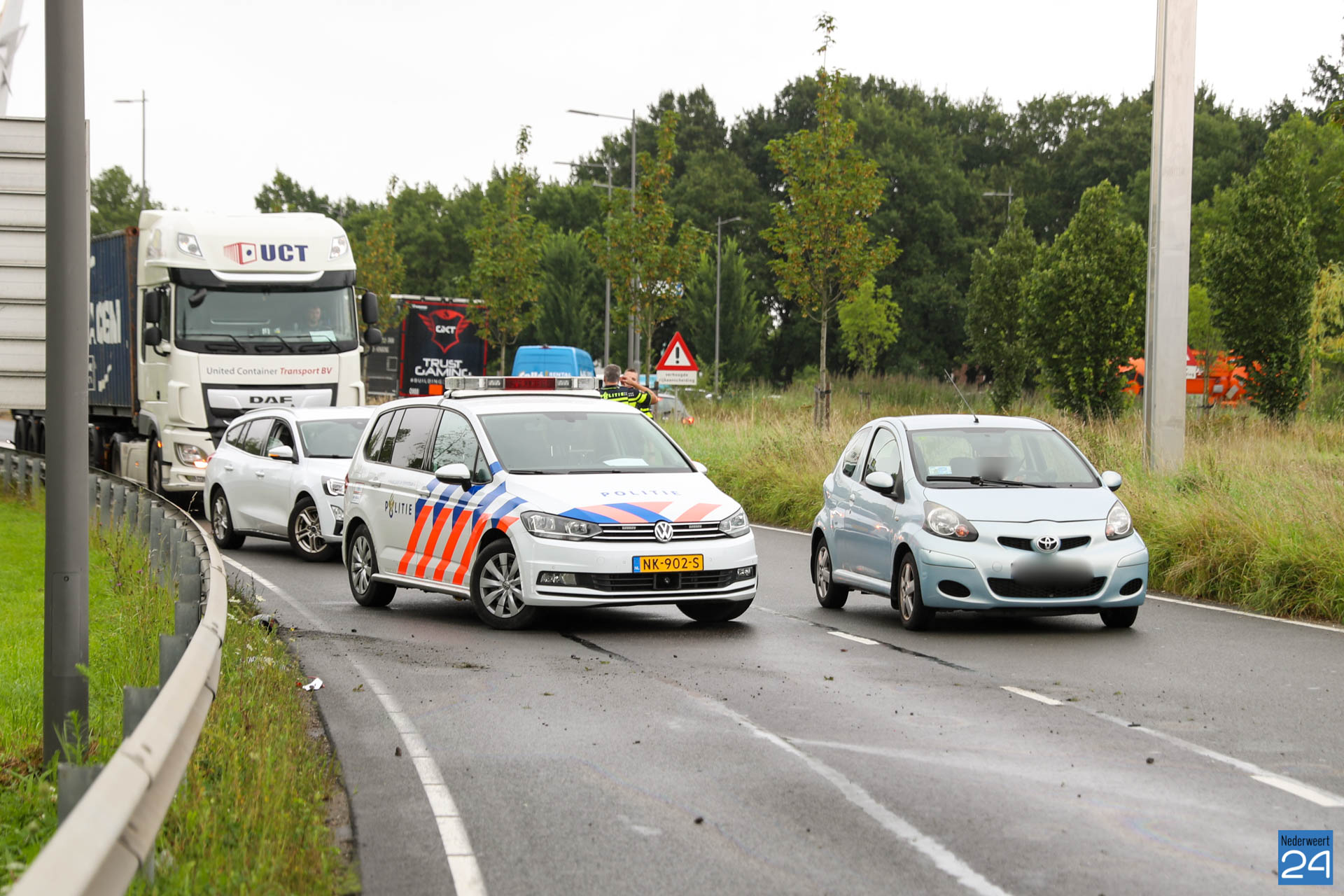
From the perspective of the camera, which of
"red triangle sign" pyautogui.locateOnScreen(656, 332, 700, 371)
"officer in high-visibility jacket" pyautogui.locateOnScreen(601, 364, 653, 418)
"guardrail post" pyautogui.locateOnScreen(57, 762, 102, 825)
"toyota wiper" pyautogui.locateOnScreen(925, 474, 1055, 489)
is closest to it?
"guardrail post" pyautogui.locateOnScreen(57, 762, 102, 825)

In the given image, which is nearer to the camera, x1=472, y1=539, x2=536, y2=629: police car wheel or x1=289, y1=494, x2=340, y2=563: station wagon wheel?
x1=472, y1=539, x2=536, y2=629: police car wheel

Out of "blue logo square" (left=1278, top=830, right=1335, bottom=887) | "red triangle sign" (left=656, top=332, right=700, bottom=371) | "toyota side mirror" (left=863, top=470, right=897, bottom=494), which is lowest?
"blue logo square" (left=1278, top=830, right=1335, bottom=887)

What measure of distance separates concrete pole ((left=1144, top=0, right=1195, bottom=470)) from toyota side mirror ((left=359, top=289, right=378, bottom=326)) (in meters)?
10.5

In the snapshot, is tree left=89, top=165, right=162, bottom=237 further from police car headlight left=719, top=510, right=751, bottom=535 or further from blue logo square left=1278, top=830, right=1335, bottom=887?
blue logo square left=1278, top=830, right=1335, bottom=887

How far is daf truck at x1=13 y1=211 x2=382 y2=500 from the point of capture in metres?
22.4

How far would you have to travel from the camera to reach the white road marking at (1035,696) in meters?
8.88

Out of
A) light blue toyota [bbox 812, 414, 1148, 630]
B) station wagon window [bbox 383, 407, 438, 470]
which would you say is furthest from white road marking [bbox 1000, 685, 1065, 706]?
station wagon window [bbox 383, 407, 438, 470]

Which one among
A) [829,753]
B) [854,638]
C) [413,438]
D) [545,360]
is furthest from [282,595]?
[545,360]

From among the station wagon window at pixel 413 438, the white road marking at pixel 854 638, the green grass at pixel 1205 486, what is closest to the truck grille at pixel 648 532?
the white road marking at pixel 854 638

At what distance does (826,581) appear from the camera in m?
13.7

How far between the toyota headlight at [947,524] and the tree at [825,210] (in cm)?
1840

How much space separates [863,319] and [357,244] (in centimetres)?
2081

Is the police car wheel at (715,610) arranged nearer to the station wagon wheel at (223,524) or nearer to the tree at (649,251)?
the station wagon wheel at (223,524)

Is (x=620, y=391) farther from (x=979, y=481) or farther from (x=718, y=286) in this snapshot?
(x=718, y=286)
